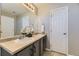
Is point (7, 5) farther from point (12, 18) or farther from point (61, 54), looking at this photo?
point (61, 54)

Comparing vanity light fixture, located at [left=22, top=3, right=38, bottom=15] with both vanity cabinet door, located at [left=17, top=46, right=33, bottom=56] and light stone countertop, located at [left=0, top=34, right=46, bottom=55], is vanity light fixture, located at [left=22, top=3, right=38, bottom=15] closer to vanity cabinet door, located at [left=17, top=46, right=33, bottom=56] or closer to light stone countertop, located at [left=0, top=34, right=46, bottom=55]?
light stone countertop, located at [left=0, top=34, right=46, bottom=55]

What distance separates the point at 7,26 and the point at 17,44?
1.09 ft

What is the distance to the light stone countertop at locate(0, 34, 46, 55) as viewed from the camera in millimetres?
1281

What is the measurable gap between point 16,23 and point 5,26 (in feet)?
0.58

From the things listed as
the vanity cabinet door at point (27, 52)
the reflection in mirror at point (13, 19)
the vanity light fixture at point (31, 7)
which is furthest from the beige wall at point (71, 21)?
the vanity cabinet door at point (27, 52)

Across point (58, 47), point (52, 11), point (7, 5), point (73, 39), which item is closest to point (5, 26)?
point (7, 5)

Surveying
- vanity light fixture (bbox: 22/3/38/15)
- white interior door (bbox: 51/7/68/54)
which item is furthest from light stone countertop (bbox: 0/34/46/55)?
vanity light fixture (bbox: 22/3/38/15)

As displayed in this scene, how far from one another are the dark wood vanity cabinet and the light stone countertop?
0.19 ft

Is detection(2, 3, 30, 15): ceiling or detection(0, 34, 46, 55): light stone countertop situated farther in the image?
detection(2, 3, 30, 15): ceiling

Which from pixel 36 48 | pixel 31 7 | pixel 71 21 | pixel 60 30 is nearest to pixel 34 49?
pixel 36 48

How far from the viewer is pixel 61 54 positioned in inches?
64.6

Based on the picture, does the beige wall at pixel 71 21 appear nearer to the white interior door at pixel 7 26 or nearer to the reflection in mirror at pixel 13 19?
the reflection in mirror at pixel 13 19

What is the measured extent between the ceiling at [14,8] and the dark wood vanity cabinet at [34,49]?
0.56 m

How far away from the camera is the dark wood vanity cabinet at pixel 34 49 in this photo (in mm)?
1438
